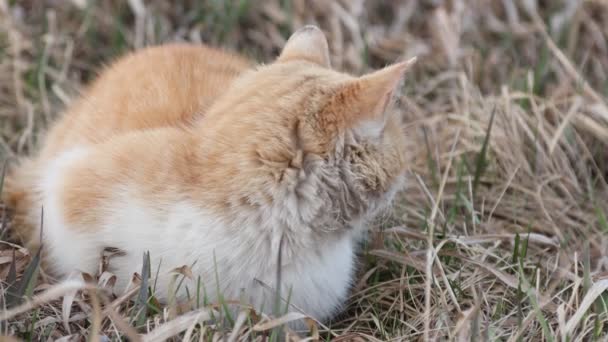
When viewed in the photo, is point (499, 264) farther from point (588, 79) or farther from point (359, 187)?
point (588, 79)

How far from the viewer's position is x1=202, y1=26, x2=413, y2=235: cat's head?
196 centimetres

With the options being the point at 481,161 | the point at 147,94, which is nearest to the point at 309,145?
the point at 147,94

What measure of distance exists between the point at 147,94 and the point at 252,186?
0.69 meters

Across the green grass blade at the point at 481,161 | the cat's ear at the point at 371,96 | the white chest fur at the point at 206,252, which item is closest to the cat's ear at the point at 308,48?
the cat's ear at the point at 371,96

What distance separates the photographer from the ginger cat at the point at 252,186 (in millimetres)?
1988

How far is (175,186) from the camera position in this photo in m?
2.05

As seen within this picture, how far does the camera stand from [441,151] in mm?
3301

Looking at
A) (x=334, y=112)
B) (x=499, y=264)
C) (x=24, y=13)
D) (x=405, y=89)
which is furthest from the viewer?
(x=24, y=13)

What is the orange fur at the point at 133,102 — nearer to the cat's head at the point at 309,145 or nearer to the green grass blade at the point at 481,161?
the cat's head at the point at 309,145

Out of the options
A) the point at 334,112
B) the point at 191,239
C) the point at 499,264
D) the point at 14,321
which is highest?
the point at 334,112

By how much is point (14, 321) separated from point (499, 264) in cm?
146

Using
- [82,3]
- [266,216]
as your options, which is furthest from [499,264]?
[82,3]

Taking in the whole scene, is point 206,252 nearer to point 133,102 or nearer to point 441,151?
point 133,102

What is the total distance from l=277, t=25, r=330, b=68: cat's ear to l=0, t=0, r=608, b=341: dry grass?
590 millimetres
